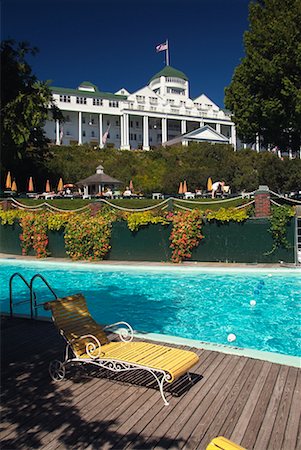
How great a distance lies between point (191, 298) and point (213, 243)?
12.9 feet

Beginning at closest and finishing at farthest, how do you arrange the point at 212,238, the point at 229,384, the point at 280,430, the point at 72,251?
1. the point at 280,430
2. the point at 229,384
3. the point at 212,238
4. the point at 72,251

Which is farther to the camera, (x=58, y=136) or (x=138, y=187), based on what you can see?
(x=58, y=136)

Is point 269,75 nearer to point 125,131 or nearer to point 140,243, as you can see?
point 140,243

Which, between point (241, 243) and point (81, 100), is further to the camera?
point (81, 100)

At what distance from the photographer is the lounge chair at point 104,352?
4.63 meters

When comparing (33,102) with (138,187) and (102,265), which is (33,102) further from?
(138,187)

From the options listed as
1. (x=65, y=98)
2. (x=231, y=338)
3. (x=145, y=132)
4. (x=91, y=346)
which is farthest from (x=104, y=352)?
(x=65, y=98)

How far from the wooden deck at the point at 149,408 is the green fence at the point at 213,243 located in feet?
28.5

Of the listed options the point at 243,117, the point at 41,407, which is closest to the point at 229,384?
the point at 41,407

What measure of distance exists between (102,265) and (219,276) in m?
4.39

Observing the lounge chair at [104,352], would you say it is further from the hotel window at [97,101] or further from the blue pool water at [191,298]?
the hotel window at [97,101]

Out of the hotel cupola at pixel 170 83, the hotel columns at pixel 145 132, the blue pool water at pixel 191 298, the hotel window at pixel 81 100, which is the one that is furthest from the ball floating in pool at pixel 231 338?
the hotel cupola at pixel 170 83

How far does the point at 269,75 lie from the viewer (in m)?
20.8

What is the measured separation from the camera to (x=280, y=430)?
3.88 metres
